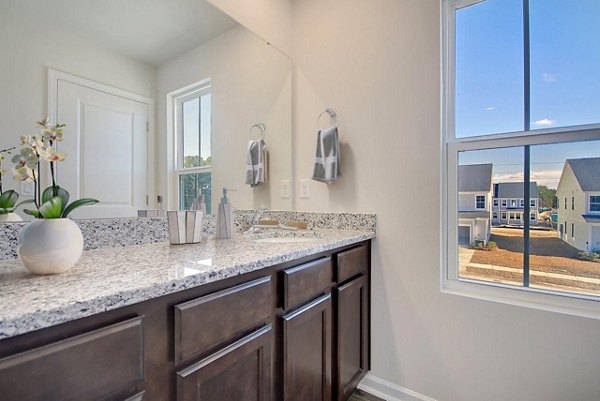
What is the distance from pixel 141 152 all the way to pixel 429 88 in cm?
141

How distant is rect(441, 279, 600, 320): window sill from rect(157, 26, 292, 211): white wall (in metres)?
1.11

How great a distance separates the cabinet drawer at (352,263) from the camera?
137 cm

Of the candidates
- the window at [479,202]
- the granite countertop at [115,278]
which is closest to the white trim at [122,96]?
the granite countertop at [115,278]

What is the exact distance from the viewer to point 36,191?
3.09 ft

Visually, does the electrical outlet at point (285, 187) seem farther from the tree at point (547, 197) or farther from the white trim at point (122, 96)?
the tree at point (547, 197)

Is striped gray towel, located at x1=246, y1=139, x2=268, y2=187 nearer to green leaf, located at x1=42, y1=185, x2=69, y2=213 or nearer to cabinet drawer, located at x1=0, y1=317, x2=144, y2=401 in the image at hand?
green leaf, located at x1=42, y1=185, x2=69, y2=213

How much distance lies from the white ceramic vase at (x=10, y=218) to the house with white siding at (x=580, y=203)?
2.05 meters

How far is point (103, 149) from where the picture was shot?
109 cm

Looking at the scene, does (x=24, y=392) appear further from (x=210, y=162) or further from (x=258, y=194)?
(x=258, y=194)

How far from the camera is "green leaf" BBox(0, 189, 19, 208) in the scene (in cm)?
90

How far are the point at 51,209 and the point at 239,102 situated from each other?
1196 mm

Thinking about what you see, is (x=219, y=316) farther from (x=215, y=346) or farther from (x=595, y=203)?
(x=595, y=203)

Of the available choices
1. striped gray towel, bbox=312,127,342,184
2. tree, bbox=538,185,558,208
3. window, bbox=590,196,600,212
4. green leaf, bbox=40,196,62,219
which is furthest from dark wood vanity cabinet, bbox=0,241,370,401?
window, bbox=590,196,600,212

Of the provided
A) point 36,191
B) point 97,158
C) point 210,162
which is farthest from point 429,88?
point 36,191
